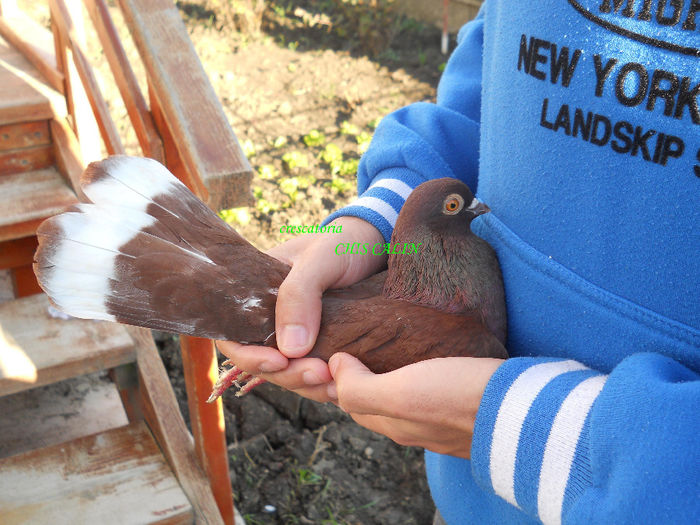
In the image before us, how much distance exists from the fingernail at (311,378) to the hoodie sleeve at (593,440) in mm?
433

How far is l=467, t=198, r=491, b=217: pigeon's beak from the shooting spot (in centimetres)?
131

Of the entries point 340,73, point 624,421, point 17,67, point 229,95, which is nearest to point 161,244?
point 624,421

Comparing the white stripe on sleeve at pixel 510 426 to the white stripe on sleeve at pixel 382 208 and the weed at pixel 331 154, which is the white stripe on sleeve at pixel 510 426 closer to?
the white stripe on sleeve at pixel 382 208

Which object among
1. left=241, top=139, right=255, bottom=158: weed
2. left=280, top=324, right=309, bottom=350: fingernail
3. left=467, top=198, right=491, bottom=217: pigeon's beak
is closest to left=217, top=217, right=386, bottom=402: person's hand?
left=280, top=324, right=309, bottom=350: fingernail

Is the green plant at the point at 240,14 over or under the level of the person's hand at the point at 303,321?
under

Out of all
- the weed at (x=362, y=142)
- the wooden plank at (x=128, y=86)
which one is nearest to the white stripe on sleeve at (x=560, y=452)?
the wooden plank at (x=128, y=86)

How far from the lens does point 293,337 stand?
1.30 meters

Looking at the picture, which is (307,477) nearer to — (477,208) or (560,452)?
(477,208)

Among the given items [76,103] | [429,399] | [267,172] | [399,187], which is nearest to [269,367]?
[429,399]

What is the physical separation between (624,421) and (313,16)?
19.3 feet

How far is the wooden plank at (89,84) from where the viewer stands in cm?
251

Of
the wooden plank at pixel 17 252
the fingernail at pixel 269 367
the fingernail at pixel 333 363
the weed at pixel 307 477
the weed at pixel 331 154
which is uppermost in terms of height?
the fingernail at pixel 333 363

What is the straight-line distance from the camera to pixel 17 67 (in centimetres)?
308

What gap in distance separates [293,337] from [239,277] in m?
0.23
